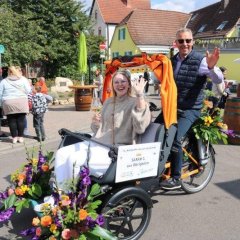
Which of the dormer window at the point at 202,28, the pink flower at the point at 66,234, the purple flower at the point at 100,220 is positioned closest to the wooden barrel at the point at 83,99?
the purple flower at the point at 100,220

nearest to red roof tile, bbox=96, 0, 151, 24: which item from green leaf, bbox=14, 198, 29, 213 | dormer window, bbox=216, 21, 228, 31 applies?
dormer window, bbox=216, 21, 228, 31

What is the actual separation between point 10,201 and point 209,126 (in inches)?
107

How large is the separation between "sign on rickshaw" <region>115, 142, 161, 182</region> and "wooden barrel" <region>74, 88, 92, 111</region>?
9.66 metres

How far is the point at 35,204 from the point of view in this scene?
12.5 ft

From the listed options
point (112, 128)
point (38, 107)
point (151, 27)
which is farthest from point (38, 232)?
point (151, 27)

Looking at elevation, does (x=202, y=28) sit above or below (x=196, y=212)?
above

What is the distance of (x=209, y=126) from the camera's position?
505 centimetres

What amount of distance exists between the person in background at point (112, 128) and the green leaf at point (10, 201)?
49 centimetres

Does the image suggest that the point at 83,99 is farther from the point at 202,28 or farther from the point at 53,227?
the point at 202,28

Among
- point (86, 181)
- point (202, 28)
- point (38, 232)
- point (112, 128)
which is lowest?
point (38, 232)

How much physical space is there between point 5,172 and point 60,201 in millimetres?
3219

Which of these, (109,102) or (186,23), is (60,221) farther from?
(186,23)

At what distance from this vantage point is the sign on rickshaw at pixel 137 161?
354 cm

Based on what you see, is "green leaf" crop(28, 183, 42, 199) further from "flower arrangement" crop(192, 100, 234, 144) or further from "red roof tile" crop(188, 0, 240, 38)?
"red roof tile" crop(188, 0, 240, 38)
